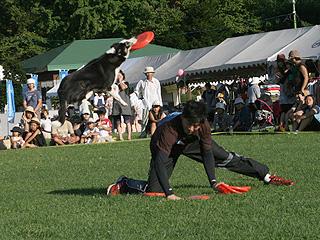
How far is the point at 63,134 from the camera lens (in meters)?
19.4

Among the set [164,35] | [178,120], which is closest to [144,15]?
[164,35]

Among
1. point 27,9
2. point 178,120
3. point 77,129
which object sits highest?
point 27,9

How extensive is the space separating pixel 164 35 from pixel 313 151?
4915cm

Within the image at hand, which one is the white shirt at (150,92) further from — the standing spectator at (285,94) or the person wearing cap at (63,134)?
the standing spectator at (285,94)

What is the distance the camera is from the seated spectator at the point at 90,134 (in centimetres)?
1897

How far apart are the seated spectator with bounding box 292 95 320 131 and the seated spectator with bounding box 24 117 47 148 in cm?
582

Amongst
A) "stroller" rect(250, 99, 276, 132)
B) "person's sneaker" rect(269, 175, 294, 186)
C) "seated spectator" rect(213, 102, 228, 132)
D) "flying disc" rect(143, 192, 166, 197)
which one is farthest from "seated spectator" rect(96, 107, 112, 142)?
"flying disc" rect(143, 192, 166, 197)

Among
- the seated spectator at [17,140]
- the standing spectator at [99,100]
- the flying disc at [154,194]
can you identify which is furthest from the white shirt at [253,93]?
the flying disc at [154,194]

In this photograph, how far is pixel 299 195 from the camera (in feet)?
24.9

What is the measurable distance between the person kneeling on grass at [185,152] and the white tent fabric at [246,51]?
13.9m

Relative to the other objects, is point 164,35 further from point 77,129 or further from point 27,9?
point 77,129

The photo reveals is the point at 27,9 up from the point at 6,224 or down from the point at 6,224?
up

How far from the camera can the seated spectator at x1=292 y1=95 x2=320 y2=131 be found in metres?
16.7

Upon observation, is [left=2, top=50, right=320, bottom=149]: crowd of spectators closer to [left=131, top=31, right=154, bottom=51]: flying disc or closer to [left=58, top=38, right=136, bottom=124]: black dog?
[left=58, top=38, right=136, bottom=124]: black dog
